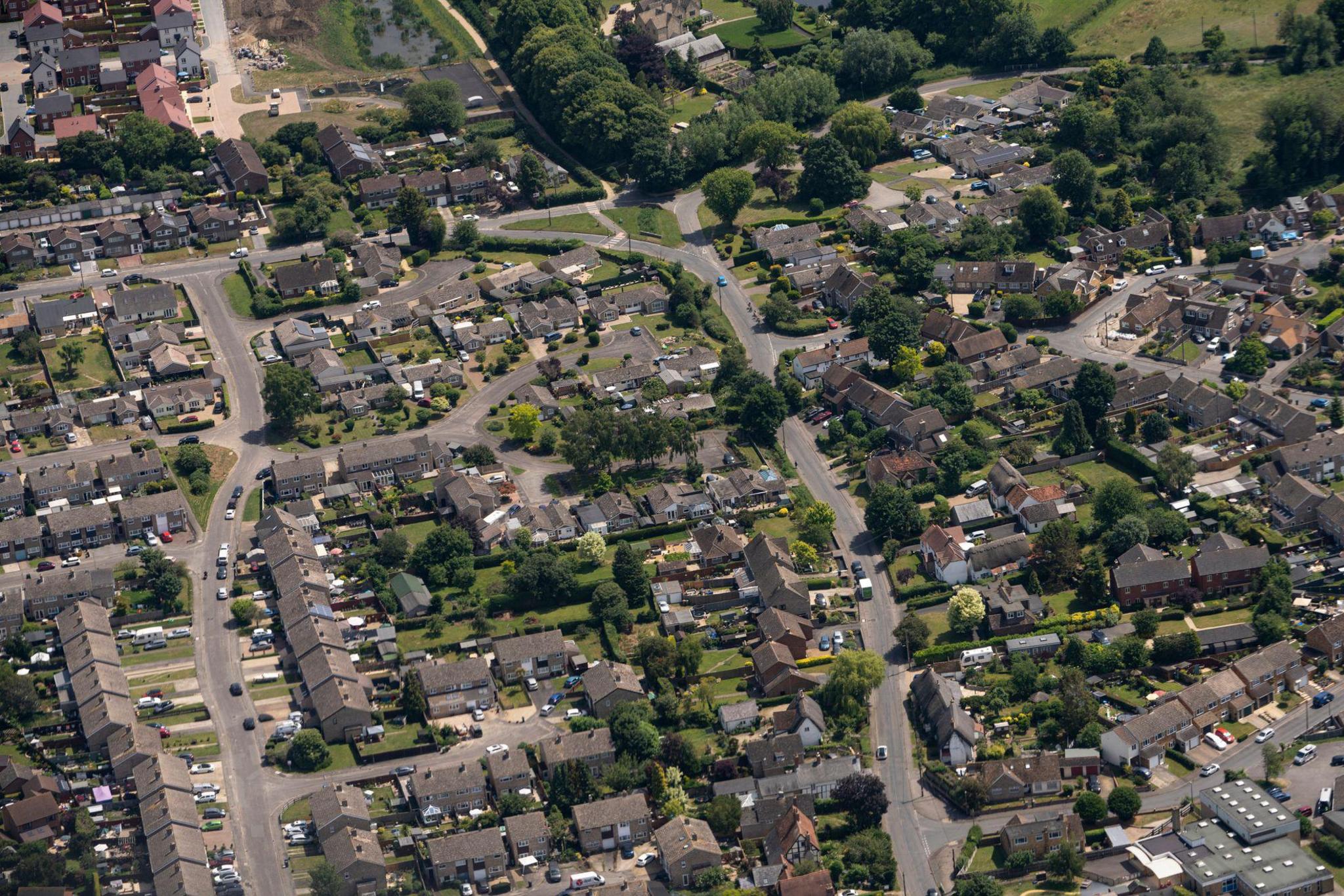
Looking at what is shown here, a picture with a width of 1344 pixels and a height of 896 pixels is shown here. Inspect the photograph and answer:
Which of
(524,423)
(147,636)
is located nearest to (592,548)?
(524,423)

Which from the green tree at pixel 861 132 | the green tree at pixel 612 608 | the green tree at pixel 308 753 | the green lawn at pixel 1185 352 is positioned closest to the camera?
the green tree at pixel 308 753

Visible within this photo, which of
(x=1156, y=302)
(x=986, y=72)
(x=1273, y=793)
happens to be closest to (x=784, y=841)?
(x=1273, y=793)

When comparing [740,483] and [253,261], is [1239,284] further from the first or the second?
[253,261]

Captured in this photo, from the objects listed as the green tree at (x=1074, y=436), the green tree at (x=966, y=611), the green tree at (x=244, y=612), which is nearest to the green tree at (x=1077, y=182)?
the green tree at (x=1074, y=436)

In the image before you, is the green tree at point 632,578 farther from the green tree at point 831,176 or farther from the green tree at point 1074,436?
the green tree at point 831,176

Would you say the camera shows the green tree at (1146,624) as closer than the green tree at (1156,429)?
Yes

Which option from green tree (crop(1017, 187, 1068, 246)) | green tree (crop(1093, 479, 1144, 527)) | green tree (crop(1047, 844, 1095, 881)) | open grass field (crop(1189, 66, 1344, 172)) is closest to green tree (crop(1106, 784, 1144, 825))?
green tree (crop(1047, 844, 1095, 881))
